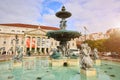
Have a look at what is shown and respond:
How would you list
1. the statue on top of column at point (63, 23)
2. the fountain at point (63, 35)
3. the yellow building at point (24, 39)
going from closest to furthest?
1. the fountain at point (63, 35)
2. the statue on top of column at point (63, 23)
3. the yellow building at point (24, 39)

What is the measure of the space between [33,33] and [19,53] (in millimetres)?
51966

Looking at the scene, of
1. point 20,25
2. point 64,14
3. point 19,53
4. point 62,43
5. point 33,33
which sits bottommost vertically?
point 19,53

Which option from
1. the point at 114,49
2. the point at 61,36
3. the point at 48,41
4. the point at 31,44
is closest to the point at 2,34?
the point at 31,44

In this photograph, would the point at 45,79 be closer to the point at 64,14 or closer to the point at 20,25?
the point at 64,14

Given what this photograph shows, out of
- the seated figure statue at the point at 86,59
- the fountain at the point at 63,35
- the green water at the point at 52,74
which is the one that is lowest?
the green water at the point at 52,74

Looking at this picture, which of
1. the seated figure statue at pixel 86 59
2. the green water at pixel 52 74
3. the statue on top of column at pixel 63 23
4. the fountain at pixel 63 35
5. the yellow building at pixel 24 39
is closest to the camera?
the green water at pixel 52 74

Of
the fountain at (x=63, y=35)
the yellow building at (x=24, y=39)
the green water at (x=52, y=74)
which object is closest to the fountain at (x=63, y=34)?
the fountain at (x=63, y=35)

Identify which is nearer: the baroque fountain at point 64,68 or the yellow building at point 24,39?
the baroque fountain at point 64,68

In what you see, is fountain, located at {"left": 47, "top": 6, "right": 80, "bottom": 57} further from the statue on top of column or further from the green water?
the green water

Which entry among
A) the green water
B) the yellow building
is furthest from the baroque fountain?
the yellow building

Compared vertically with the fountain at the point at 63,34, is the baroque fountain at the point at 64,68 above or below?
below

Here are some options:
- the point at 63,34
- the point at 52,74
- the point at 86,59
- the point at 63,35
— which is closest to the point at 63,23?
the point at 63,35

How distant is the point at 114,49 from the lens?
34.1 metres

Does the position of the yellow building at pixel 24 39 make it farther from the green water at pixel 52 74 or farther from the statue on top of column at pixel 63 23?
the green water at pixel 52 74
